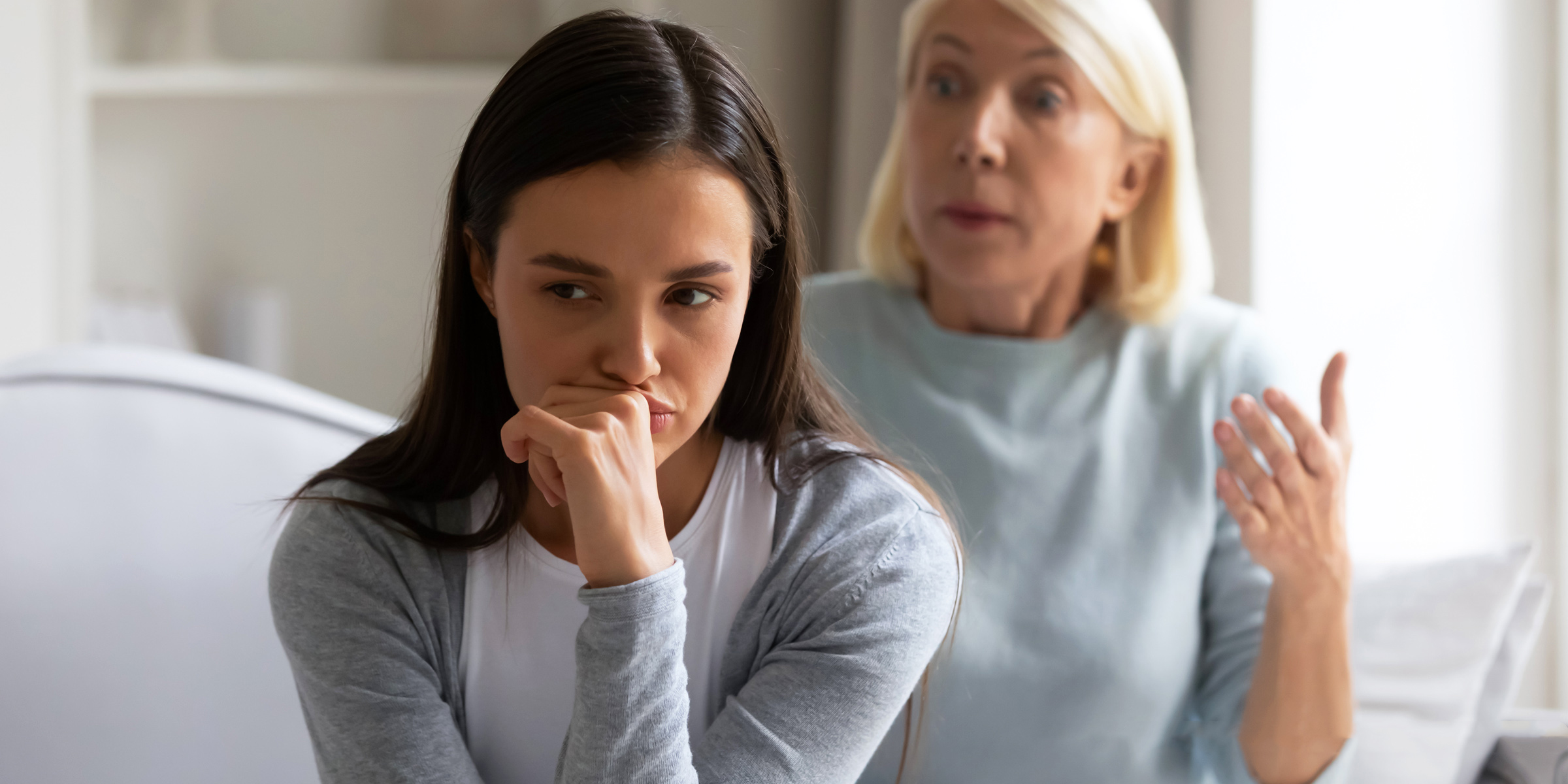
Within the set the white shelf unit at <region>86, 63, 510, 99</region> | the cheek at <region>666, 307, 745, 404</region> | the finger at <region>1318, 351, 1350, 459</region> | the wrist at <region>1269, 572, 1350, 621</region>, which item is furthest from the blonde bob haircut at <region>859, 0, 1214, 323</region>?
the white shelf unit at <region>86, 63, 510, 99</region>

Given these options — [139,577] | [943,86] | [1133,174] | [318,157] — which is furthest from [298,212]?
[1133,174]

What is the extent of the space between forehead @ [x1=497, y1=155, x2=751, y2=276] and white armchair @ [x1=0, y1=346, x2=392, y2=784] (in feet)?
1.57

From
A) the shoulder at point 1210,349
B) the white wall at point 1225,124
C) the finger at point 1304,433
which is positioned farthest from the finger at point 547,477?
the white wall at point 1225,124

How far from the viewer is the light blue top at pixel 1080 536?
1088 millimetres

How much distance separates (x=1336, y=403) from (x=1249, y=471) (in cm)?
10

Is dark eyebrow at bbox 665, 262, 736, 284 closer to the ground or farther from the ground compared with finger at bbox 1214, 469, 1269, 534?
farther from the ground

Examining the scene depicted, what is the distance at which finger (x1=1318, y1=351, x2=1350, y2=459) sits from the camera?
3.38 feet

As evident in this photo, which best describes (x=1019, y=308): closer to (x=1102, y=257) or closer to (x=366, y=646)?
(x=1102, y=257)

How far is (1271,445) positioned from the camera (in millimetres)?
998

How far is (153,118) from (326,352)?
1.66 ft

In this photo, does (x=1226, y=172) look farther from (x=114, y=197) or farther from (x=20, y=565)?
(x=114, y=197)

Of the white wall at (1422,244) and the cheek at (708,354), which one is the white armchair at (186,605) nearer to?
the white wall at (1422,244)

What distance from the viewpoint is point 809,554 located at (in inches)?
30.2

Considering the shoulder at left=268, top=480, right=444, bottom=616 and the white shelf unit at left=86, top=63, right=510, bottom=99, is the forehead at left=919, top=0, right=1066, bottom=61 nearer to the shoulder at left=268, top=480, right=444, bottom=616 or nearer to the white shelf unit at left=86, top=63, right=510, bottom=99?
the shoulder at left=268, top=480, right=444, bottom=616
